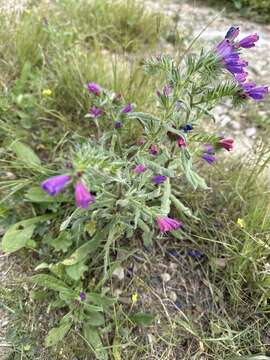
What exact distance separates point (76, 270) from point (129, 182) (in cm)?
48

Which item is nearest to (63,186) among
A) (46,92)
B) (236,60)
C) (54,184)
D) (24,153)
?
(54,184)

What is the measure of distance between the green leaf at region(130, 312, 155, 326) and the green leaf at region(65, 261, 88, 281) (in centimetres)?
30

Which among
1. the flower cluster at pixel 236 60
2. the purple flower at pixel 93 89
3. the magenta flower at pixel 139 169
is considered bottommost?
the magenta flower at pixel 139 169

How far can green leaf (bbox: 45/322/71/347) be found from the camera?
1.75m

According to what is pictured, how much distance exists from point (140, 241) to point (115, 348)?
539 mm

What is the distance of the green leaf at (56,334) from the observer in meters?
1.75

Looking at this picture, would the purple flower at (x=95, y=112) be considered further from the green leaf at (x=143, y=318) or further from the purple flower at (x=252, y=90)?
the green leaf at (x=143, y=318)

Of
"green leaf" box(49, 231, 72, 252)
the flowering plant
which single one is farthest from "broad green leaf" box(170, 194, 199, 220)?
"green leaf" box(49, 231, 72, 252)

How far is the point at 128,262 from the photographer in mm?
2047

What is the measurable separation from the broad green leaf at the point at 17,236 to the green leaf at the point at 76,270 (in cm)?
25

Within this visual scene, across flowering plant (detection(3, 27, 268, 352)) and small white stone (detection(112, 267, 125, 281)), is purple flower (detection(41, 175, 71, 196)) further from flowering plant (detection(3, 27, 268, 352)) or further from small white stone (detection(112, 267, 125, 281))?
small white stone (detection(112, 267, 125, 281))

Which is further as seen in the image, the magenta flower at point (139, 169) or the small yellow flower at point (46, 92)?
the small yellow flower at point (46, 92)

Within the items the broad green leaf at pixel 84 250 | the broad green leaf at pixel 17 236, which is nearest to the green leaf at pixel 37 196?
the broad green leaf at pixel 17 236

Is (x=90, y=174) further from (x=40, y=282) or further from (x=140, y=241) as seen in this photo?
(x=140, y=241)
